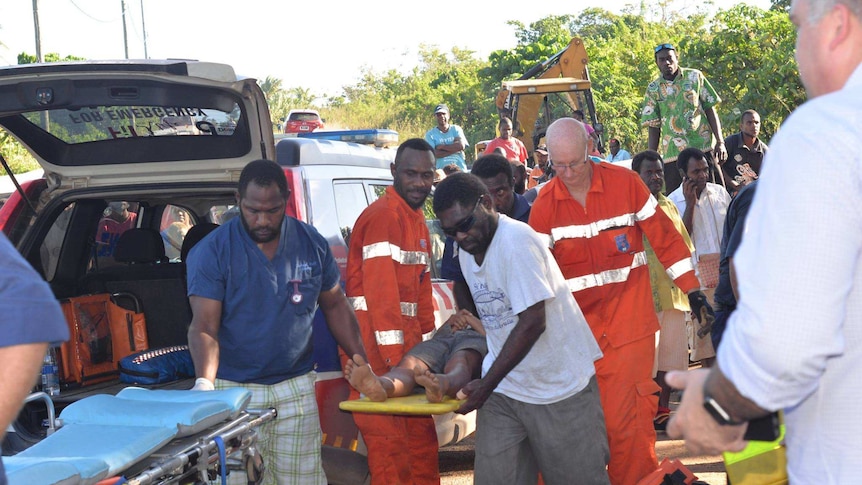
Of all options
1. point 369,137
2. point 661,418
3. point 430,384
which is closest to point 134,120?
point 430,384

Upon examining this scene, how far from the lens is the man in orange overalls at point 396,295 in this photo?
5199 millimetres

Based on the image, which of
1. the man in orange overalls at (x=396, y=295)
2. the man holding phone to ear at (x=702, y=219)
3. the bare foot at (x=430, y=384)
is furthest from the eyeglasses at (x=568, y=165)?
the man holding phone to ear at (x=702, y=219)

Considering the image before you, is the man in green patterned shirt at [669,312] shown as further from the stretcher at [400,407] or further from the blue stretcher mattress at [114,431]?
the blue stretcher mattress at [114,431]

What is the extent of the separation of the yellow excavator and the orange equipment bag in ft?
32.7

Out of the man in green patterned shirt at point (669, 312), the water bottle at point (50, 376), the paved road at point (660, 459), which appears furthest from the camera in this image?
the man in green patterned shirt at point (669, 312)

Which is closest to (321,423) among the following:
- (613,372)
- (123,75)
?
(613,372)

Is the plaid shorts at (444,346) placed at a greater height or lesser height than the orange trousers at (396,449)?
greater

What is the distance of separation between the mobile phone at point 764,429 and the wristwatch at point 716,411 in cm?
7

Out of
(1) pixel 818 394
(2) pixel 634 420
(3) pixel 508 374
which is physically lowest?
(2) pixel 634 420

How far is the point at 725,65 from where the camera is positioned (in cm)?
1833

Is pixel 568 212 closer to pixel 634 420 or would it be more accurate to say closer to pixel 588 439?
pixel 634 420

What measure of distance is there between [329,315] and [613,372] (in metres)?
1.53

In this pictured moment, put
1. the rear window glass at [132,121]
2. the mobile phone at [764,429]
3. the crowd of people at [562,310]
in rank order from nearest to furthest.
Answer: the crowd of people at [562,310]
the mobile phone at [764,429]
the rear window glass at [132,121]

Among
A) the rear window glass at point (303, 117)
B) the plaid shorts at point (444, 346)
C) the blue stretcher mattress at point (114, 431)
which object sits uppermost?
the rear window glass at point (303, 117)
